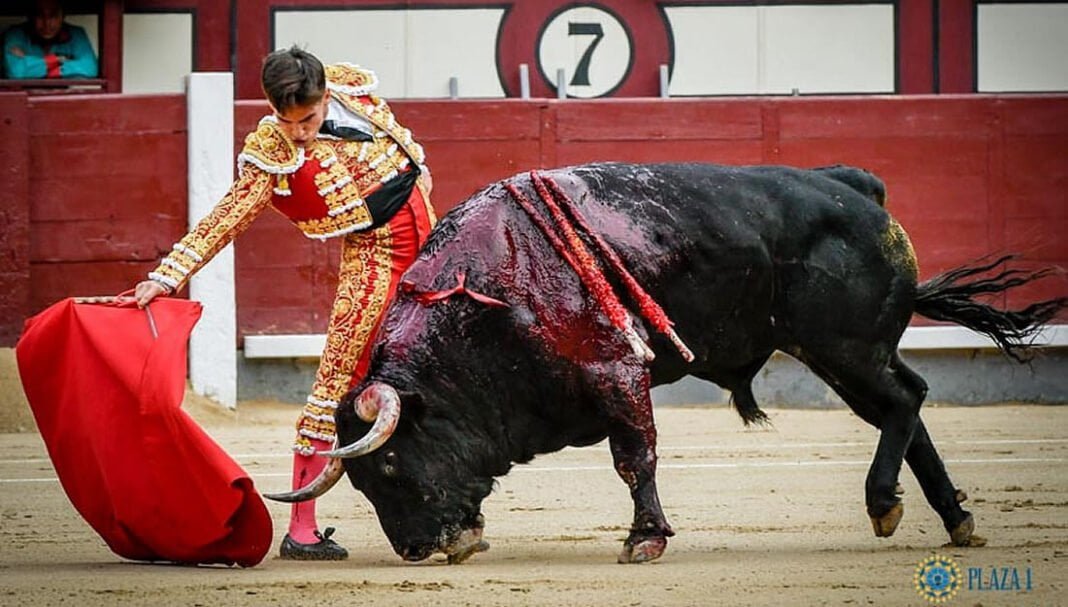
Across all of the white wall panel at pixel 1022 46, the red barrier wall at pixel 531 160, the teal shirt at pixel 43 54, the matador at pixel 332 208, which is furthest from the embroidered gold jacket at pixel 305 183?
the white wall panel at pixel 1022 46

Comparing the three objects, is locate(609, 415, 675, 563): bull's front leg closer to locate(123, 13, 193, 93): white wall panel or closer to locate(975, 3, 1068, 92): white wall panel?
locate(123, 13, 193, 93): white wall panel

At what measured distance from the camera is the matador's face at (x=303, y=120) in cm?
459

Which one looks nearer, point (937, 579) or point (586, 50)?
point (937, 579)

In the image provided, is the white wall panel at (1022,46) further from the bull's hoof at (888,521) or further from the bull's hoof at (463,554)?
the bull's hoof at (463,554)

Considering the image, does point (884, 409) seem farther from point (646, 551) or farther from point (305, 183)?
point (305, 183)

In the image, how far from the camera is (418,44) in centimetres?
1056

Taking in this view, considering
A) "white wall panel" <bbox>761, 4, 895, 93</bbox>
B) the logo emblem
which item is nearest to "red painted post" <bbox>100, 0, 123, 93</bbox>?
"white wall panel" <bbox>761, 4, 895, 93</bbox>

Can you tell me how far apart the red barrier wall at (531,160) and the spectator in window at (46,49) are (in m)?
0.87

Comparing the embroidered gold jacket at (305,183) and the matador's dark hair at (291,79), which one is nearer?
the matador's dark hair at (291,79)

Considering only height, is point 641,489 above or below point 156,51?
below

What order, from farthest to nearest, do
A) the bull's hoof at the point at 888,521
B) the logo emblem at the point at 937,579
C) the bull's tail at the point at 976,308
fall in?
the bull's tail at the point at 976,308 → the bull's hoof at the point at 888,521 → the logo emblem at the point at 937,579

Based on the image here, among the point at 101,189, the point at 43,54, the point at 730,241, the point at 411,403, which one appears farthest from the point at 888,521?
the point at 43,54

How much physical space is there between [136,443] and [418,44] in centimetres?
619

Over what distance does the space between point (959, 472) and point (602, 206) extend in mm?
2427
